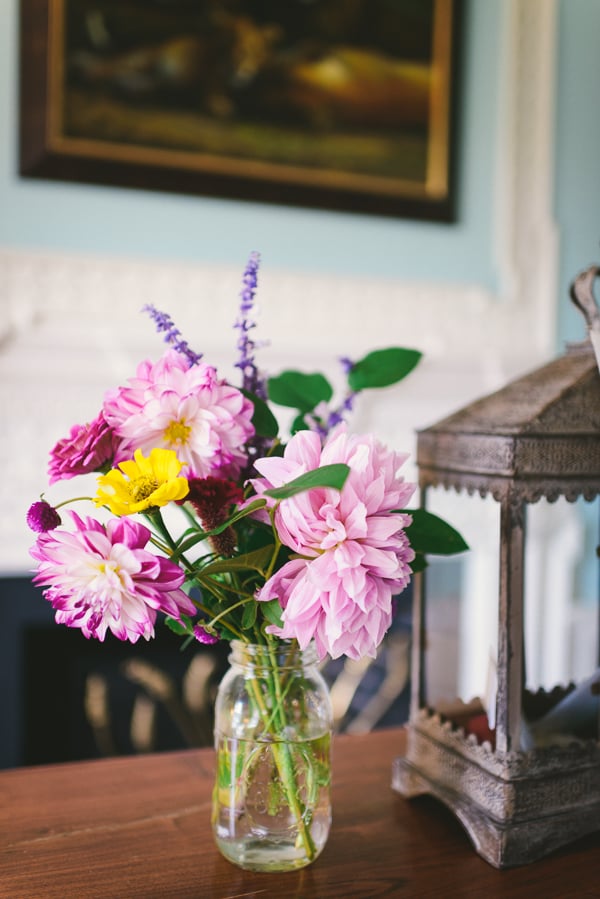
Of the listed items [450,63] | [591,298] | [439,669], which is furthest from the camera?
[439,669]

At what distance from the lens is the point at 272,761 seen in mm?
632

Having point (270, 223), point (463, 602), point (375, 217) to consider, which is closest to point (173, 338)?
point (270, 223)

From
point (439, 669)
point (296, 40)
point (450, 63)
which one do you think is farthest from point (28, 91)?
point (439, 669)

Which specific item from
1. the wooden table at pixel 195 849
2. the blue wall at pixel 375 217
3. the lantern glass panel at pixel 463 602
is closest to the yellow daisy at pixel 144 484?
the wooden table at pixel 195 849

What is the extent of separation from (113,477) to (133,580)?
0.07m

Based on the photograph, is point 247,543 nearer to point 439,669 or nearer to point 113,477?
point 113,477

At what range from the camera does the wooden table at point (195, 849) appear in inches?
A: 24.8

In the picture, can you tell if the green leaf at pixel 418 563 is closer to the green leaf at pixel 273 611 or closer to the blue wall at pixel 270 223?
the green leaf at pixel 273 611

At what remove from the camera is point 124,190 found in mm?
1763

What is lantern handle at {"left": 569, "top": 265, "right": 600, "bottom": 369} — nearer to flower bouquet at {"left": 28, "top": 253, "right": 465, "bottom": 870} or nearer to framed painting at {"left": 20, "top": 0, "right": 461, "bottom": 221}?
flower bouquet at {"left": 28, "top": 253, "right": 465, "bottom": 870}

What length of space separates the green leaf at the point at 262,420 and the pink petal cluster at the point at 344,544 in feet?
0.34

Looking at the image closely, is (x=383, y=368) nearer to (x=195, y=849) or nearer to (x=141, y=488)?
(x=141, y=488)

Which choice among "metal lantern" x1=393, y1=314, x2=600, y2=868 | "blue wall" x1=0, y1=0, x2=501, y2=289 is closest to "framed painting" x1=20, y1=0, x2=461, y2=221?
"blue wall" x1=0, y1=0, x2=501, y2=289

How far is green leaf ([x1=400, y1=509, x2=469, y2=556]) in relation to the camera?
24.9 inches
